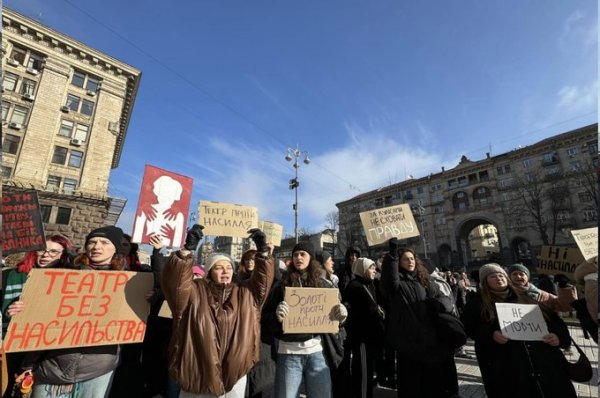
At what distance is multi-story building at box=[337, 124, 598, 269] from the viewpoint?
38500 mm

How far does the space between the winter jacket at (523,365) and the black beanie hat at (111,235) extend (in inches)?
151

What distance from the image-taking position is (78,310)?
261 centimetres

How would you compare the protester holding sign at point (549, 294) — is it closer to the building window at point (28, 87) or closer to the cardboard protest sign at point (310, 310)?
the cardboard protest sign at point (310, 310)

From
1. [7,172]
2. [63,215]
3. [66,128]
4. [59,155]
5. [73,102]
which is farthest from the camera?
[73,102]

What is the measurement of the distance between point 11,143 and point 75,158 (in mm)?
4397

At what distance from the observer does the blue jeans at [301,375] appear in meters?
3.00

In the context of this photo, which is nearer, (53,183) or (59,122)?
(53,183)

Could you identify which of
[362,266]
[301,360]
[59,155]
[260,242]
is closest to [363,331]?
[362,266]

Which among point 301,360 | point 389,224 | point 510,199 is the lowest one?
point 301,360

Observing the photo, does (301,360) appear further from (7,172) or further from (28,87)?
(28,87)

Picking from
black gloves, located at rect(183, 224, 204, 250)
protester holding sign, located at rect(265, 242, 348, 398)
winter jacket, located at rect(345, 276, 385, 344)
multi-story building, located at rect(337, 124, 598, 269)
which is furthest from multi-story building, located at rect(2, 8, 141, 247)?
multi-story building, located at rect(337, 124, 598, 269)

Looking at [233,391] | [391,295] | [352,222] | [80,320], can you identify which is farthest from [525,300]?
[352,222]

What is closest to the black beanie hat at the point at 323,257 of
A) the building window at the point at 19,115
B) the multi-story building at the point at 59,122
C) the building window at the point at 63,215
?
the multi-story building at the point at 59,122

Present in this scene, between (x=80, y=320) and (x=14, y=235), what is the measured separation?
2089 millimetres
